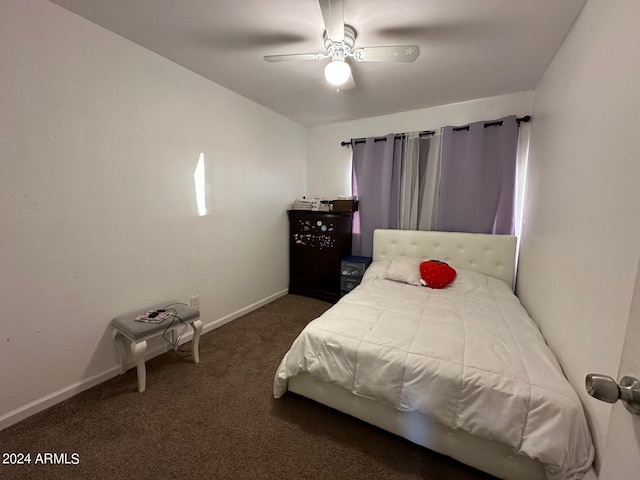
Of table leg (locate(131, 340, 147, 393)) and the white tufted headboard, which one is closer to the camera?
table leg (locate(131, 340, 147, 393))

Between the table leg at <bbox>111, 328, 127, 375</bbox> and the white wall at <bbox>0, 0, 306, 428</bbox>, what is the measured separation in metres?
0.05

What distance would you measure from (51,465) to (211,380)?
807 millimetres

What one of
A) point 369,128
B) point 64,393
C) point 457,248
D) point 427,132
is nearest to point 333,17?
point 427,132

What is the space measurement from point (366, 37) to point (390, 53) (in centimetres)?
36

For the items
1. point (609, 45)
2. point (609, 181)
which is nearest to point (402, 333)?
point (609, 181)

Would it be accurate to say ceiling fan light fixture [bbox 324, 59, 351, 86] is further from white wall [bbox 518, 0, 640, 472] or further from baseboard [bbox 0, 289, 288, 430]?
baseboard [bbox 0, 289, 288, 430]

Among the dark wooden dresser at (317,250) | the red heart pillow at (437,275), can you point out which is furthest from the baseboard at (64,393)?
the red heart pillow at (437,275)

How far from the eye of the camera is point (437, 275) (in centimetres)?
238

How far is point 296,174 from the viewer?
144 inches

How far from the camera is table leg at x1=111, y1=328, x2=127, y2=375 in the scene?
182 centimetres

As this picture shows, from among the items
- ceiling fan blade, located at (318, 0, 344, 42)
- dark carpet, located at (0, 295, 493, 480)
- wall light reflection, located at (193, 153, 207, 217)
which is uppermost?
ceiling fan blade, located at (318, 0, 344, 42)

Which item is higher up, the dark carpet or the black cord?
the black cord

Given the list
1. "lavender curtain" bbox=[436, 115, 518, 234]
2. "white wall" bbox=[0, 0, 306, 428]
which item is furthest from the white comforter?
"white wall" bbox=[0, 0, 306, 428]

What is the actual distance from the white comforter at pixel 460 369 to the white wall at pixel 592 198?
131 mm
